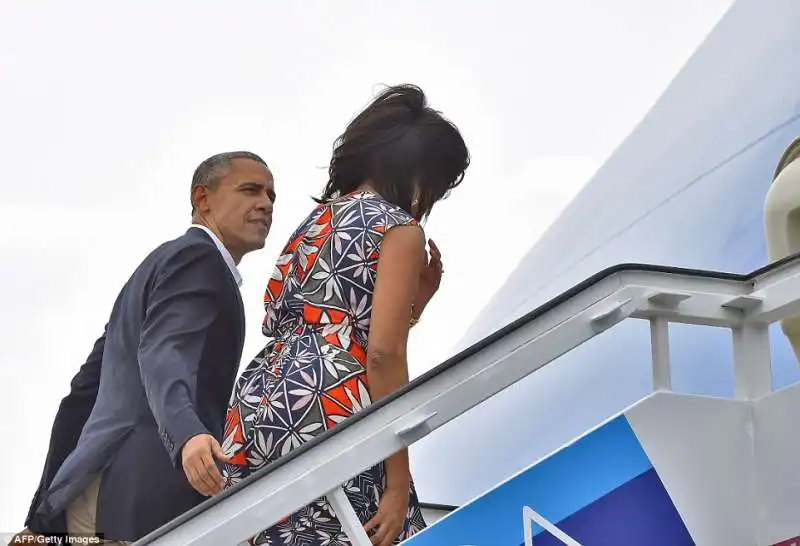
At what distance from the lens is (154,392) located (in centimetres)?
Answer: 335

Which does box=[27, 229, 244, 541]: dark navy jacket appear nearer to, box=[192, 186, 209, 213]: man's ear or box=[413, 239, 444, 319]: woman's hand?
box=[192, 186, 209, 213]: man's ear

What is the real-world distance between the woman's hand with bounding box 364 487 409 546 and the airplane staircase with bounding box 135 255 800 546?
147 millimetres

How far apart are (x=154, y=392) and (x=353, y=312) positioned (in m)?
0.59

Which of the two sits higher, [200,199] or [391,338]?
[200,199]

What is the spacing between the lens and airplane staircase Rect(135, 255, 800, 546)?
2791mm

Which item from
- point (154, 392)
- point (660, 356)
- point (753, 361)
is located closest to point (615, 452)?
point (660, 356)

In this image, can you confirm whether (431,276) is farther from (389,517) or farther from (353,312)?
(389,517)

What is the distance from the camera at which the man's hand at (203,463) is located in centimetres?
307

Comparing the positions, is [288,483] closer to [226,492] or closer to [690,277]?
[226,492]

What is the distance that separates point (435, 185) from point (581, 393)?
10.7ft

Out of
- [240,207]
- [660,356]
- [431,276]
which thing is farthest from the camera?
[240,207]

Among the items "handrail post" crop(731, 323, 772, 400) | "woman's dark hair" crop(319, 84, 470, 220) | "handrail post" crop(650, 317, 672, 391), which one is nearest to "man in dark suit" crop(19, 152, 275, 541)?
"woman's dark hair" crop(319, 84, 470, 220)

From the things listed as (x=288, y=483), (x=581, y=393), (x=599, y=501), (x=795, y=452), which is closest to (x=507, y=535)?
(x=599, y=501)

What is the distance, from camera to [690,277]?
297 cm
